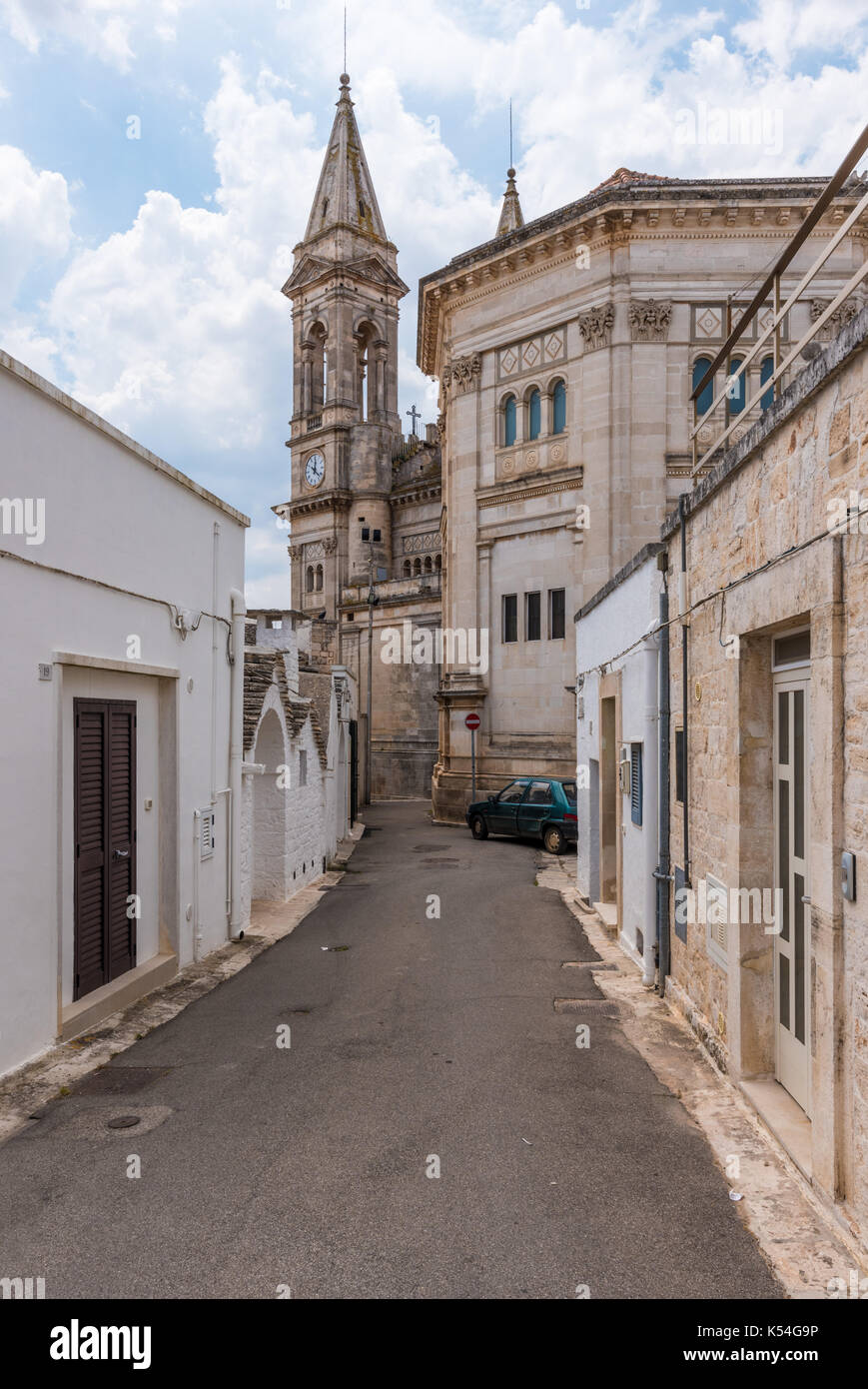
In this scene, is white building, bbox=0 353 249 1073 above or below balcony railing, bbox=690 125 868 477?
below

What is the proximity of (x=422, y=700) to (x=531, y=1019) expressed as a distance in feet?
90.7

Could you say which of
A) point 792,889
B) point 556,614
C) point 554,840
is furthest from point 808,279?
point 556,614

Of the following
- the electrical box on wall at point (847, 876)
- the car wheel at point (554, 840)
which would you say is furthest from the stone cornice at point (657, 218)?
the electrical box on wall at point (847, 876)

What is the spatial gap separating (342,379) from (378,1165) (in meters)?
43.4

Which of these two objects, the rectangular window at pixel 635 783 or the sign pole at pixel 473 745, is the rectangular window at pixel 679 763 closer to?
the rectangular window at pixel 635 783

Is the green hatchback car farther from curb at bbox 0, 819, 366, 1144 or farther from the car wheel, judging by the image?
curb at bbox 0, 819, 366, 1144

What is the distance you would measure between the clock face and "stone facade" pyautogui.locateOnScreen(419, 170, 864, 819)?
17849mm

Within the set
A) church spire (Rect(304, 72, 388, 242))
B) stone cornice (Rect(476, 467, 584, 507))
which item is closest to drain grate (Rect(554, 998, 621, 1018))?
stone cornice (Rect(476, 467, 584, 507))

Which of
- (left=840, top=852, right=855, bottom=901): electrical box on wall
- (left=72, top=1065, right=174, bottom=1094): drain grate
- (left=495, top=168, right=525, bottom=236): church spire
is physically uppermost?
(left=495, top=168, right=525, bottom=236): church spire

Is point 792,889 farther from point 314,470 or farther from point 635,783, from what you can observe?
point 314,470

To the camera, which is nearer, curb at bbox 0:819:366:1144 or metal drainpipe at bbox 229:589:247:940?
curb at bbox 0:819:366:1144

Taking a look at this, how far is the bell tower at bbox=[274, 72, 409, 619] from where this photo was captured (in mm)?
43531

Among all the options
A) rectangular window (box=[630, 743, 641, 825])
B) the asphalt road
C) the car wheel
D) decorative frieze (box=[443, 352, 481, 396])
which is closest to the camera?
the asphalt road
